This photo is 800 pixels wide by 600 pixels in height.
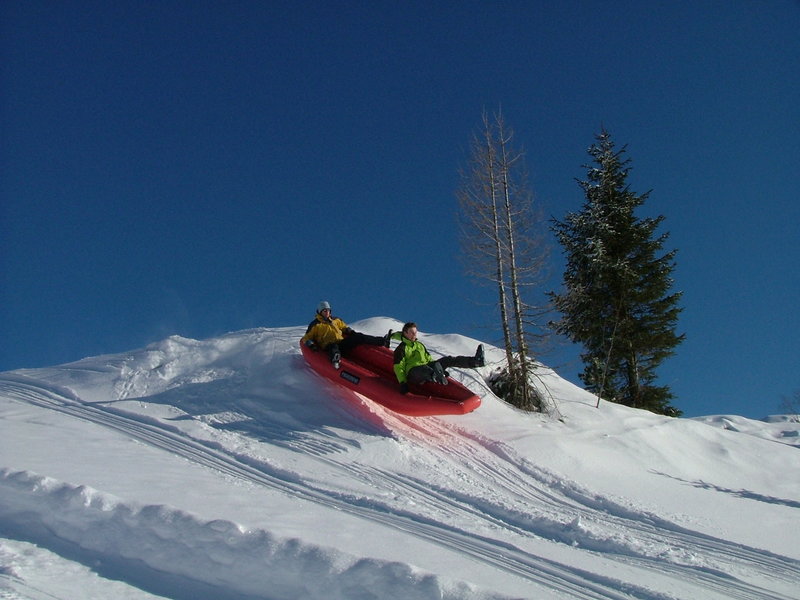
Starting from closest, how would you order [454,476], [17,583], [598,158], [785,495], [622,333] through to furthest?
[17,583] < [454,476] < [785,495] < [622,333] < [598,158]

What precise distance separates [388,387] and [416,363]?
1.96ft

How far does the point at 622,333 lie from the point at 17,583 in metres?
16.7

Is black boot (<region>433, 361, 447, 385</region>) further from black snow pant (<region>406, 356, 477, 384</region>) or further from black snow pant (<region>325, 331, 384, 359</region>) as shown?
black snow pant (<region>325, 331, 384, 359</region>)

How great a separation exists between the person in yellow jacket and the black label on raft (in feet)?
1.79

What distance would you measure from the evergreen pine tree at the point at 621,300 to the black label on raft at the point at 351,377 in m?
9.94

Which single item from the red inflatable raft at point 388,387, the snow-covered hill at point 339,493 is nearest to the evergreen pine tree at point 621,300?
the snow-covered hill at point 339,493

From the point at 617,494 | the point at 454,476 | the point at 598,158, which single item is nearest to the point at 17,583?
the point at 454,476

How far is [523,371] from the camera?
38.9 ft

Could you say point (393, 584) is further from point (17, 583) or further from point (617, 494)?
point (617, 494)

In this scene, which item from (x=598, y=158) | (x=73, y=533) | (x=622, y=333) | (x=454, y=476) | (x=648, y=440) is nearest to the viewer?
(x=73, y=533)

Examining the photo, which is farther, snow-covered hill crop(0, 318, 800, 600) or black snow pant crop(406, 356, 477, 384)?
black snow pant crop(406, 356, 477, 384)

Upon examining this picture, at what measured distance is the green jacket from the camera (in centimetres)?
883

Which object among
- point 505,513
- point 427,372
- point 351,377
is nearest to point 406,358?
point 427,372

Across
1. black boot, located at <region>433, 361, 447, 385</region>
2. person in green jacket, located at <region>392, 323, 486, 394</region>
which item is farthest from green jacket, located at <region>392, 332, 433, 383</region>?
black boot, located at <region>433, 361, 447, 385</region>
